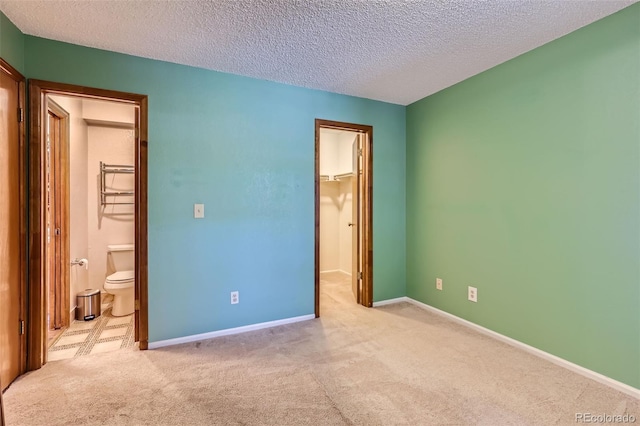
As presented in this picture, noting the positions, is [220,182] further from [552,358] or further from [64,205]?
[552,358]

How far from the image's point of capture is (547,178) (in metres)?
2.22

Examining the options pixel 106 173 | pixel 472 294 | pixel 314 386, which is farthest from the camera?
pixel 106 173

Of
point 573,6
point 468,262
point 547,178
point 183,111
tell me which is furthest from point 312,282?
point 573,6

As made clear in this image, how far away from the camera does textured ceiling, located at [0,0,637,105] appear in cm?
177

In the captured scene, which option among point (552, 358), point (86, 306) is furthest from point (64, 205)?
point (552, 358)

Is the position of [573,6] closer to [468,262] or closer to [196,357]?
[468,262]

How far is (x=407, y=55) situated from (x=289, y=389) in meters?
2.54

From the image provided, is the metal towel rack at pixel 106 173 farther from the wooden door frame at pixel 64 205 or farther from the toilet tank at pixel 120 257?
the wooden door frame at pixel 64 205

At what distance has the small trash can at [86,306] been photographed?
3.01 meters

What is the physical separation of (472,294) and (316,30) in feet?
8.52

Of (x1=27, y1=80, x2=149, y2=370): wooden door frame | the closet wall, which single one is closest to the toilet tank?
(x1=27, y1=80, x2=149, y2=370): wooden door frame

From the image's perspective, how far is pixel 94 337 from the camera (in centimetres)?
262

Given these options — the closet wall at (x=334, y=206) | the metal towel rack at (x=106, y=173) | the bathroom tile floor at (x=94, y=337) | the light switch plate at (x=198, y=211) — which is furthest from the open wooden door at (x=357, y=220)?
the metal towel rack at (x=106, y=173)

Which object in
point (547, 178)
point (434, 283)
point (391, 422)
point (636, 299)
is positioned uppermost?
point (547, 178)
